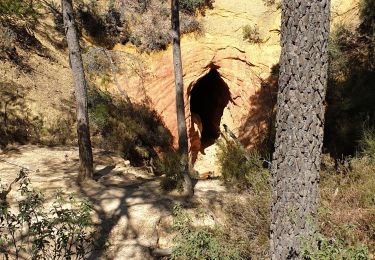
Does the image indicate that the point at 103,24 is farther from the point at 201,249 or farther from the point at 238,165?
the point at 201,249

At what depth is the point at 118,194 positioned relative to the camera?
861 centimetres

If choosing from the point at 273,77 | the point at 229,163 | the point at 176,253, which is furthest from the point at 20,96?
the point at 273,77

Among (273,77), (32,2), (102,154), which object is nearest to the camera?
(102,154)

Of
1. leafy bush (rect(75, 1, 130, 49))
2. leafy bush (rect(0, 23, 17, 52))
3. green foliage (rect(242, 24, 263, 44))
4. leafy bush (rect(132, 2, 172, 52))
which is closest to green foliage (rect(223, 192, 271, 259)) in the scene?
leafy bush (rect(0, 23, 17, 52))

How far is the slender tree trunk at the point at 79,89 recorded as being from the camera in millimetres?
8031

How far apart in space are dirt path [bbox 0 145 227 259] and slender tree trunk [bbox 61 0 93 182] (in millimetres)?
488

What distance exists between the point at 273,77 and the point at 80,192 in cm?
1044

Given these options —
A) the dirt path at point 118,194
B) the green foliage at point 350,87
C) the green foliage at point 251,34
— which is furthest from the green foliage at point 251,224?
the green foliage at point 251,34

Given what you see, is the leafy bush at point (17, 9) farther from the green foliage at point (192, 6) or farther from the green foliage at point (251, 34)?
the green foliage at point (251, 34)

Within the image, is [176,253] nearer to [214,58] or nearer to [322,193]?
[322,193]

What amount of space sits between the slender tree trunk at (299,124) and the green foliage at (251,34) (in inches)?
523

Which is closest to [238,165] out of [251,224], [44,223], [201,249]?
[251,224]

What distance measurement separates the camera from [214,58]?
659 inches

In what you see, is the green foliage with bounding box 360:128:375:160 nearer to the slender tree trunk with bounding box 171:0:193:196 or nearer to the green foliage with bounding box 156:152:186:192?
the slender tree trunk with bounding box 171:0:193:196
